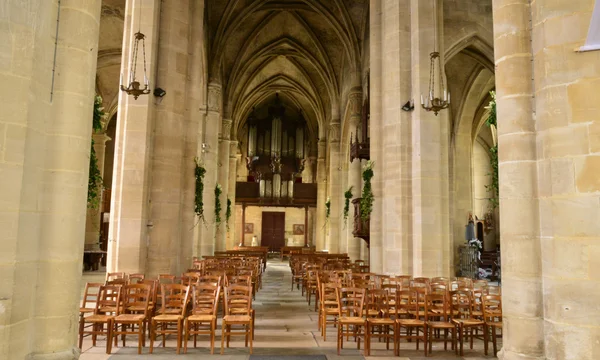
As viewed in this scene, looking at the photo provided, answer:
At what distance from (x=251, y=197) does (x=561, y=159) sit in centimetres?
2858

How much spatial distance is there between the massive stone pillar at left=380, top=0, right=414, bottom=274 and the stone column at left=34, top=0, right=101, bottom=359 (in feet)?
26.4

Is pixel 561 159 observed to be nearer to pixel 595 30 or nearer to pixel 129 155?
pixel 595 30

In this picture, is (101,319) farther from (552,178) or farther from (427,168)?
(427,168)

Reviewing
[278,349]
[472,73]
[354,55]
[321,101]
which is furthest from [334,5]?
[278,349]

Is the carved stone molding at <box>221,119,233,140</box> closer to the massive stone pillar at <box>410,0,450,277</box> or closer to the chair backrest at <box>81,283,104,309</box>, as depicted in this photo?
the chair backrest at <box>81,283,104,309</box>

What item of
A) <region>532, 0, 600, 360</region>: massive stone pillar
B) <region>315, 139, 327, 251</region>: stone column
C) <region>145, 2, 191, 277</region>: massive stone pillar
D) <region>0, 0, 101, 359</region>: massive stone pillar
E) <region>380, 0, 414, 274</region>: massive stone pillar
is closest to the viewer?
<region>0, 0, 101, 359</region>: massive stone pillar

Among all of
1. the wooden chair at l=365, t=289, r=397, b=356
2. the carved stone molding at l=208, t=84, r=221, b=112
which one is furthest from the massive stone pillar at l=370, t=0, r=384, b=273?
the carved stone molding at l=208, t=84, r=221, b=112

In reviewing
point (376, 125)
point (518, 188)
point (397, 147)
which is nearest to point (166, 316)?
point (518, 188)

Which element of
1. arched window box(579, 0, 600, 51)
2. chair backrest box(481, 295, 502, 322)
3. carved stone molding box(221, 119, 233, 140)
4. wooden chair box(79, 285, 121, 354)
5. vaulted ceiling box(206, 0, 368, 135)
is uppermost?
vaulted ceiling box(206, 0, 368, 135)

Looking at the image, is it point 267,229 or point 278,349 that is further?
point 267,229

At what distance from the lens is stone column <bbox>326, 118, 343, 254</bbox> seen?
26.0 m

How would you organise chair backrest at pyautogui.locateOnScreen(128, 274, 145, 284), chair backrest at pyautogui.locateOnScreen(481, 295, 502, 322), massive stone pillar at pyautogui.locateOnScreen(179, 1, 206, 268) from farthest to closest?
massive stone pillar at pyautogui.locateOnScreen(179, 1, 206, 268), chair backrest at pyautogui.locateOnScreen(128, 274, 145, 284), chair backrest at pyautogui.locateOnScreen(481, 295, 502, 322)

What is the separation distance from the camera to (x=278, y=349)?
6312 mm

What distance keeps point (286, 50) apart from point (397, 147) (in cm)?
1797
